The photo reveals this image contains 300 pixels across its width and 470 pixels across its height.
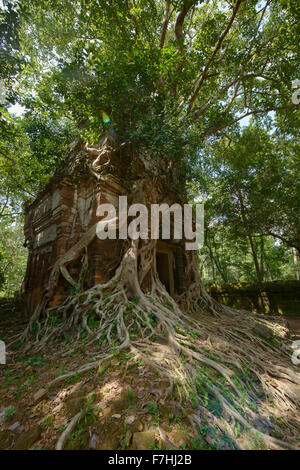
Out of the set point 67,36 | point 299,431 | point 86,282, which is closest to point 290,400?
point 299,431

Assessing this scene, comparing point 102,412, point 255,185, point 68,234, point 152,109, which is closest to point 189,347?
point 102,412

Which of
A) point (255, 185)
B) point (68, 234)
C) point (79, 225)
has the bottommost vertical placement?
point (68, 234)

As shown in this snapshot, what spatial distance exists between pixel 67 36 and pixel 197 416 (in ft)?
33.3

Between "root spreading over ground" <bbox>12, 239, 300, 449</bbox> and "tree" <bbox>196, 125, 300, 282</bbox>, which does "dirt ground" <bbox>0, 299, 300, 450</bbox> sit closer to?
"root spreading over ground" <bbox>12, 239, 300, 449</bbox>

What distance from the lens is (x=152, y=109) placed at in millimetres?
5277

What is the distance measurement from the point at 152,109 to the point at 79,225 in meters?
3.55

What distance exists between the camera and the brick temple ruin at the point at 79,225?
4.81m

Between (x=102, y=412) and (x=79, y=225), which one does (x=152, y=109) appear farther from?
(x=102, y=412)

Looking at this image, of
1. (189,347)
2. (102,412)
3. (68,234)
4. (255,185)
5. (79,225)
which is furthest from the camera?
(255,185)

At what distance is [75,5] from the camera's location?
6.34m

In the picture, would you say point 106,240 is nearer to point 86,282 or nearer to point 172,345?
point 86,282

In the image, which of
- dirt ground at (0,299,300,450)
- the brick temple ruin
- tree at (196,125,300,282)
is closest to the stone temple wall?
the brick temple ruin

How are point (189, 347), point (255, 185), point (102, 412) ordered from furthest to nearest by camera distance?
point (255, 185)
point (189, 347)
point (102, 412)

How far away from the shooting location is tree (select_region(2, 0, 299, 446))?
3.13 m
